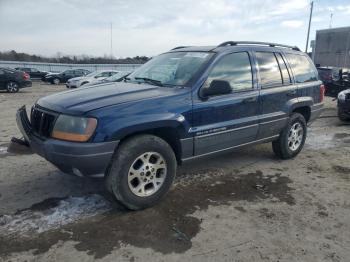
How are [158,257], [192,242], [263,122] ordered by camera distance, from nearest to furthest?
[158,257], [192,242], [263,122]

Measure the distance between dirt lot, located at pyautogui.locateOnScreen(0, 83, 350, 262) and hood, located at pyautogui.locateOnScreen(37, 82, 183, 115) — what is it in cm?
114

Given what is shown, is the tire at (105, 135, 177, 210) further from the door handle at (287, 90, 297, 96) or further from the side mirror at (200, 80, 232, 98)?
the door handle at (287, 90, 297, 96)

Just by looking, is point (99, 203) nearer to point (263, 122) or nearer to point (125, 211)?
point (125, 211)

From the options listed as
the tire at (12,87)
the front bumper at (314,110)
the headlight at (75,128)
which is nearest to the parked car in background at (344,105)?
the front bumper at (314,110)

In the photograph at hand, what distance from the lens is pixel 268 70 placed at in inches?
206

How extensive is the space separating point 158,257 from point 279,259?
104 cm

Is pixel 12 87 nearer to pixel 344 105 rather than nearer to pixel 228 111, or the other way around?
pixel 344 105

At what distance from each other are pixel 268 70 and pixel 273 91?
0.32m

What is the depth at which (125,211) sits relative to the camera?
3887 mm

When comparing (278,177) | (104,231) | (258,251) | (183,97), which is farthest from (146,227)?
(278,177)

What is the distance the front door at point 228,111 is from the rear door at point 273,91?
193mm

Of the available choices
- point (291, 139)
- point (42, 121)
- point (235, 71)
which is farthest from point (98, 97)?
point (291, 139)

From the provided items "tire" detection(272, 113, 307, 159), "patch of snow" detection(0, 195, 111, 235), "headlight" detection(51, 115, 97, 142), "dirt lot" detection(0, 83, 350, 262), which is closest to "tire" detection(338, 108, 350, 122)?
"tire" detection(272, 113, 307, 159)

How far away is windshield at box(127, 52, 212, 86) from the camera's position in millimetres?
4410
